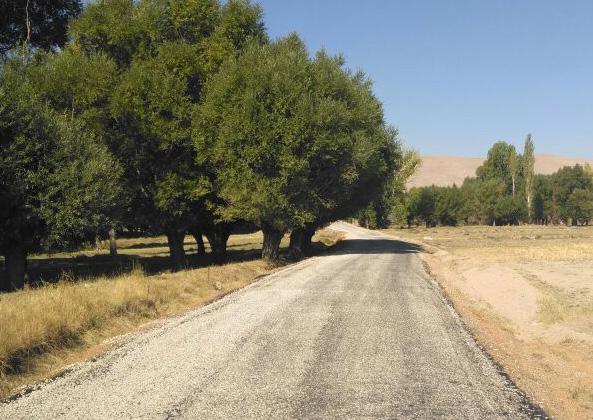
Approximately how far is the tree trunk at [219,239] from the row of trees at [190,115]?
16.7ft

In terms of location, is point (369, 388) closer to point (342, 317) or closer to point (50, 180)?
point (342, 317)

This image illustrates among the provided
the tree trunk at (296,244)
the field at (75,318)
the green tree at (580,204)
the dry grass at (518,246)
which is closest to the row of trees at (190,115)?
the tree trunk at (296,244)

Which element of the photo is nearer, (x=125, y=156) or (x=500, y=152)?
(x=125, y=156)

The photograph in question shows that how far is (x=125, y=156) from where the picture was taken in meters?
30.6

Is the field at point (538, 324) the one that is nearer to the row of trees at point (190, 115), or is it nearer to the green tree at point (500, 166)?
the row of trees at point (190, 115)

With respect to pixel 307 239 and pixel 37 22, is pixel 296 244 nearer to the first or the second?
pixel 307 239

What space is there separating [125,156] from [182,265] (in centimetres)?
752

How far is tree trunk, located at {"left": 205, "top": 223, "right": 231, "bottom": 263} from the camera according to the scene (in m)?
39.2

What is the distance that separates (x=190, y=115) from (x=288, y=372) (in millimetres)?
23762

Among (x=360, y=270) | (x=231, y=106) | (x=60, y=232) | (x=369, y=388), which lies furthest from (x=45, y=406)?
(x=231, y=106)

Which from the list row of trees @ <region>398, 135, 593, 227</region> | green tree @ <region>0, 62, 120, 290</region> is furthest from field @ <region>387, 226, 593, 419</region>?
row of trees @ <region>398, 135, 593, 227</region>

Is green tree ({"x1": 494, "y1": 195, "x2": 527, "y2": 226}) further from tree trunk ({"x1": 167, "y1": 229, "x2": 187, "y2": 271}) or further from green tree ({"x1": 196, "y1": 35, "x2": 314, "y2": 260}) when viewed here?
green tree ({"x1": 196, "y1": 35, "x2": 314, "y2": 260})

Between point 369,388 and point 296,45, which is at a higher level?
point 296,45

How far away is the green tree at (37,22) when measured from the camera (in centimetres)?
3362
